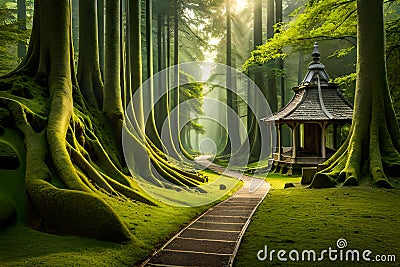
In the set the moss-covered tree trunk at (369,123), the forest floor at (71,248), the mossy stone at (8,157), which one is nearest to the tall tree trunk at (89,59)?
the mossy stone at (8,157)

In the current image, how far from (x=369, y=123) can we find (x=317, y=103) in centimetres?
915

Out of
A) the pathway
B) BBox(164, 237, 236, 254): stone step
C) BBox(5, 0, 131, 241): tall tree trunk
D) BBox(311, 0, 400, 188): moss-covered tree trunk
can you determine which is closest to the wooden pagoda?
BBox(311, 0, 400, 188): moss-covered tree trunk

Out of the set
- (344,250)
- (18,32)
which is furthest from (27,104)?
(18,32)

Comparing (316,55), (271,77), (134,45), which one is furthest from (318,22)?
(271,77)

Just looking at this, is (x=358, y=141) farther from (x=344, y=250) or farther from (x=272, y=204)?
(x=344, y=250)

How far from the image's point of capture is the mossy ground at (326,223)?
5.80m

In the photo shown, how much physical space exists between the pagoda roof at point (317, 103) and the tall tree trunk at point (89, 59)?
11.7 m

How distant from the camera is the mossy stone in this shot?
270 inches

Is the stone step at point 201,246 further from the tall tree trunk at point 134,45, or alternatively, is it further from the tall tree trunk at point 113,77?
the tall tree trunk at point 134,45

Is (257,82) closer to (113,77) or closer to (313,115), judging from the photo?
(313,115)

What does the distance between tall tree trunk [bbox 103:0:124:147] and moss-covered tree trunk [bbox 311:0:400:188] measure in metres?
6.79

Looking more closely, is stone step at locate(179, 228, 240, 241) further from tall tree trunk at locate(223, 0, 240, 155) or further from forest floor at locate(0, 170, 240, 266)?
tall tree trunk at locate(223, 0, 240, 155)

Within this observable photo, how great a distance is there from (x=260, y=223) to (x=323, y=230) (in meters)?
1.38

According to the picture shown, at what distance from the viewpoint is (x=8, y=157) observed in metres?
6.89
